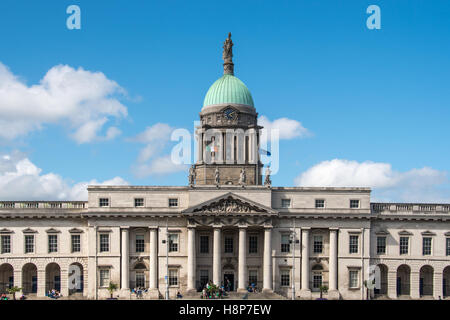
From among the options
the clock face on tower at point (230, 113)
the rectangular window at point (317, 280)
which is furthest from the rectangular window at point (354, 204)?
the clock face on tower at point (230, 113)

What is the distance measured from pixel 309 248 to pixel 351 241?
609 centimetres

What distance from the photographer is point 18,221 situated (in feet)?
267

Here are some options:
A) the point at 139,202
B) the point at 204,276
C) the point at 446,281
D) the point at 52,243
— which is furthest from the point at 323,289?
the point at 52,243

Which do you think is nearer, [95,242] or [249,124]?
[95,242]

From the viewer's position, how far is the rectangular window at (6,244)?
8094 cm

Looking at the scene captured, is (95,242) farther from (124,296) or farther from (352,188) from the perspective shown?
(352,188)

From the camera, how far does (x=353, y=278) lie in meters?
81.1

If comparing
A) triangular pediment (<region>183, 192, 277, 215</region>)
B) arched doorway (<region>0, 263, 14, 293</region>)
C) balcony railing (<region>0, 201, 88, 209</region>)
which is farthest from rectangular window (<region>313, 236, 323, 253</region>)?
arched doorway (<region>0, 263, 14, 293</region>)

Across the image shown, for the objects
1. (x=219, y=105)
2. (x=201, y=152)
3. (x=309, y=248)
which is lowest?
(x=309, y=248)

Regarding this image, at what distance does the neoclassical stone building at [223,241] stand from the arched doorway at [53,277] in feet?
0.64

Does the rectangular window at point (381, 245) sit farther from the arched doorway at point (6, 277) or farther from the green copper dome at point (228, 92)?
the arched doorway at point (6, 277)
